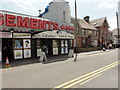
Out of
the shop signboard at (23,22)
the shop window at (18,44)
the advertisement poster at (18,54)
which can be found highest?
the shop signboard at (23,22)

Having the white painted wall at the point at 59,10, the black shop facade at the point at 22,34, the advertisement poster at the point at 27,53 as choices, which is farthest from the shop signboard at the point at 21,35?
the white painted wall at the point at 59,10

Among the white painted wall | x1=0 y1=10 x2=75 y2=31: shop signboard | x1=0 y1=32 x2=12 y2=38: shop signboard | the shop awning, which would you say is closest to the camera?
x1=0 y1=32 x2=12 y2=38: shop signboard

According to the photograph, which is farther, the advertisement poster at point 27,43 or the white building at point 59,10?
the white building at point 59,10

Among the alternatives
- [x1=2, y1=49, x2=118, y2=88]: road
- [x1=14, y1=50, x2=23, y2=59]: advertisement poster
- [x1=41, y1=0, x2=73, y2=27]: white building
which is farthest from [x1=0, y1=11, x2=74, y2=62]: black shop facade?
[x1=2, y1=49, x2=118, y2=88]: road

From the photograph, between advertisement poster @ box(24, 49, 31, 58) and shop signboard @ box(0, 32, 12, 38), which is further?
advertisement poster @ box(24, 49, 31, 58)

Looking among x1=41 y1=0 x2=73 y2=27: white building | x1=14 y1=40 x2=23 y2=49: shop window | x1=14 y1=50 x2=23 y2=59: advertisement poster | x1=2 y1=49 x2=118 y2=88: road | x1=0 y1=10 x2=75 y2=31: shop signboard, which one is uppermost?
x1=41 y1=0 x2=73 y2=27: white building

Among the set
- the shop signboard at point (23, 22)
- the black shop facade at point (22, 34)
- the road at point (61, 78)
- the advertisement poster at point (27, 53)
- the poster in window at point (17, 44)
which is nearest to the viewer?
the road at point (61, 78)

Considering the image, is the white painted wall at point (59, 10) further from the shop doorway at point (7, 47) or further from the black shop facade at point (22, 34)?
the shop doorway at point (7, 47)

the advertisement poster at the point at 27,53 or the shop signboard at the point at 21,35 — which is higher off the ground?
the shop signboard at the point at 21,35

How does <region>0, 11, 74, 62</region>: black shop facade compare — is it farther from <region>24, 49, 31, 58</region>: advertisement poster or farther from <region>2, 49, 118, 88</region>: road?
<region>2, 49, 118, 88</region>: road

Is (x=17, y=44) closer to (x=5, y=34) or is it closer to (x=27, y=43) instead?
(x=27, y=43)

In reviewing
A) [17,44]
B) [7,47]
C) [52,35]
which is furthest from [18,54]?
[52,35]

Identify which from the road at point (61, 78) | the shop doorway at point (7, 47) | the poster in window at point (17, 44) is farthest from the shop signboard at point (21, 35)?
the road at point (61, 78)

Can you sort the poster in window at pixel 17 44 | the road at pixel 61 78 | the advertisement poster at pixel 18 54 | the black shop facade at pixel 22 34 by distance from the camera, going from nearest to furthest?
the road at pixel 61 78 → the black shop facade at pixel 22 34 → the advertisement poster at pixel 18 54 → the poster in window at pixel 17 44
